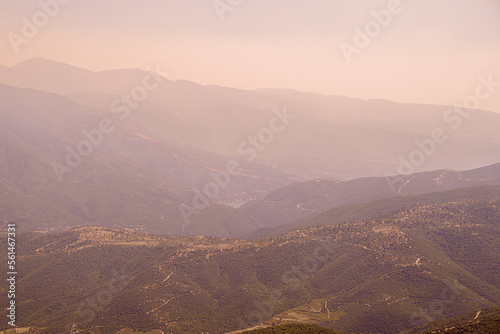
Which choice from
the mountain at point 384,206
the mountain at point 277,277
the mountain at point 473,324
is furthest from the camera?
the mountain at point 384,206

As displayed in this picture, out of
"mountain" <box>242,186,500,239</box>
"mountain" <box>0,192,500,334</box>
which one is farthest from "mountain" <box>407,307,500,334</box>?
"mountain" <box>242,186,500,239</box>

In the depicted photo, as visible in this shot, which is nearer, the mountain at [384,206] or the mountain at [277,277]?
A: the mountain at [277,277]

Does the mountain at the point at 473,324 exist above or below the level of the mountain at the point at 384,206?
below

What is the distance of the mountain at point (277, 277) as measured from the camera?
86000 millimetres

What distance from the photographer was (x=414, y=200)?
162 m

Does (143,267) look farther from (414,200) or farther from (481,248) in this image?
(414,200)

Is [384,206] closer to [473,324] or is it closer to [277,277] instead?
[277,277]

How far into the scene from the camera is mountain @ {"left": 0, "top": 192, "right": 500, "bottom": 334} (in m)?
86.0

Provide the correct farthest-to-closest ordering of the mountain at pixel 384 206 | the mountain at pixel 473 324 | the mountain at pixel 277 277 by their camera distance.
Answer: the mountain at pixel 384 206
the mountain at pixel 277 277
the mountain at pixel 473 324

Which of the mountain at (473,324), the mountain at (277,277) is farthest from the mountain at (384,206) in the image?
the mountain at (473,324)

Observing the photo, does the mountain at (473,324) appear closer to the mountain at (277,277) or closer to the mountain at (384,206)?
the mountain at (277,277)

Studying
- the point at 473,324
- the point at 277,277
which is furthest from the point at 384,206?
the point at 473,324

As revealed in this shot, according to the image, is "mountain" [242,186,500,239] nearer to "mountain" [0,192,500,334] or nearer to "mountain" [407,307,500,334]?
"mountain" [0,192,500,334]

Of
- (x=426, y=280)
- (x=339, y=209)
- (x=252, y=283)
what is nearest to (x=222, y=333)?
(x=252, y=283)
